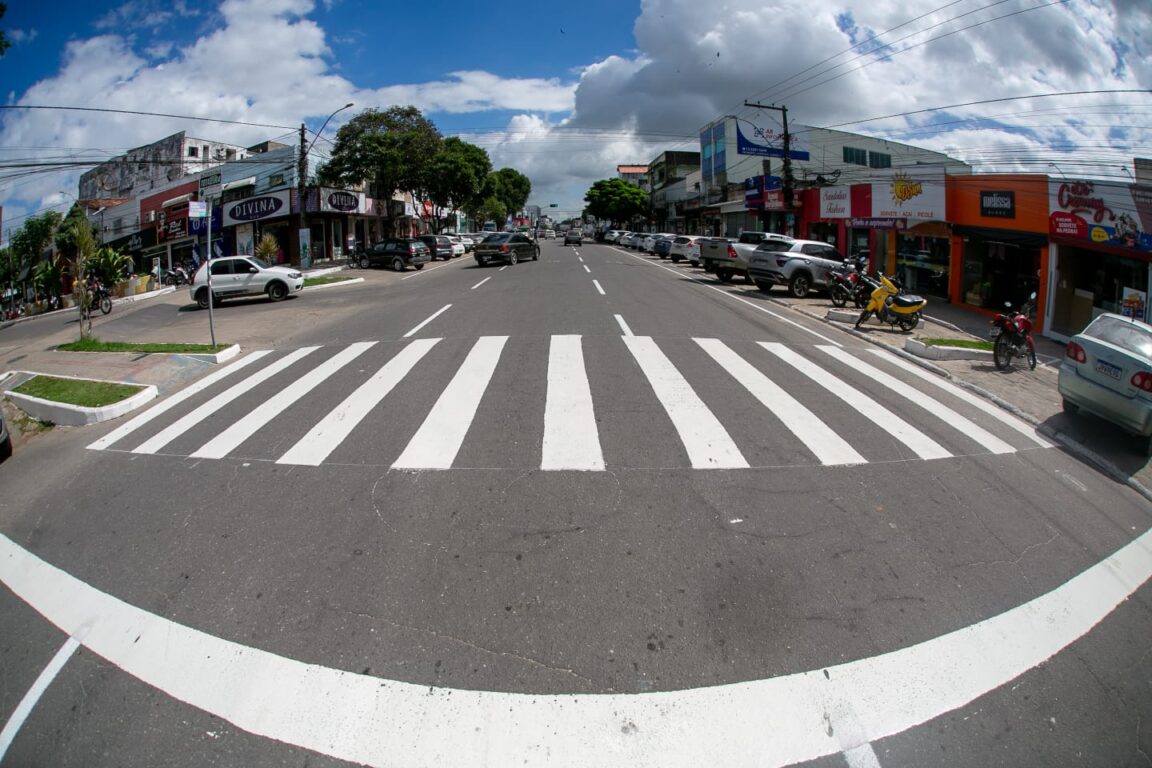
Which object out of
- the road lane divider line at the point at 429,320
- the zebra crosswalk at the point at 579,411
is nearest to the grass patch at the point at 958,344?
the zebra crosswalk at the point at 579,411

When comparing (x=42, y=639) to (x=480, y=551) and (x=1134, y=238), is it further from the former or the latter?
(x=1134, y=238)

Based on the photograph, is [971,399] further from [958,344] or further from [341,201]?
[341,201]

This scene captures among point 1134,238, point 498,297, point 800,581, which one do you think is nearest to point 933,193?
point 1134,238

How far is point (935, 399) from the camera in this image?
8703 mm

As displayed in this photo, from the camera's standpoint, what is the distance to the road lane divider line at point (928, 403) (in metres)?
7.08

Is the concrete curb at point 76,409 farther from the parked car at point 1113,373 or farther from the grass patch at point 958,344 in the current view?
the grass patch at point 958,344

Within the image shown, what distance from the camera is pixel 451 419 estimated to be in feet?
24.0

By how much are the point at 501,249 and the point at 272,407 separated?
26289mm

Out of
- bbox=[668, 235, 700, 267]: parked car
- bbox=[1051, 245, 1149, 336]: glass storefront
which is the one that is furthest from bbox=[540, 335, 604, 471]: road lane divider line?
bbox=[668, 235, 700, 267]: parked car

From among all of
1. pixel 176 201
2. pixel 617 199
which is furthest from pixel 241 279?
pixel 617 199

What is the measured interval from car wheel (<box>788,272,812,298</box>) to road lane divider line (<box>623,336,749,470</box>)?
11.0 metres

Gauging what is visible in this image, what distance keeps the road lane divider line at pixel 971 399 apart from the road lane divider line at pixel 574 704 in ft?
14.7

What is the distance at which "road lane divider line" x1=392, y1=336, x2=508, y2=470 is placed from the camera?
6.18 metres

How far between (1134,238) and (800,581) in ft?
45.0
